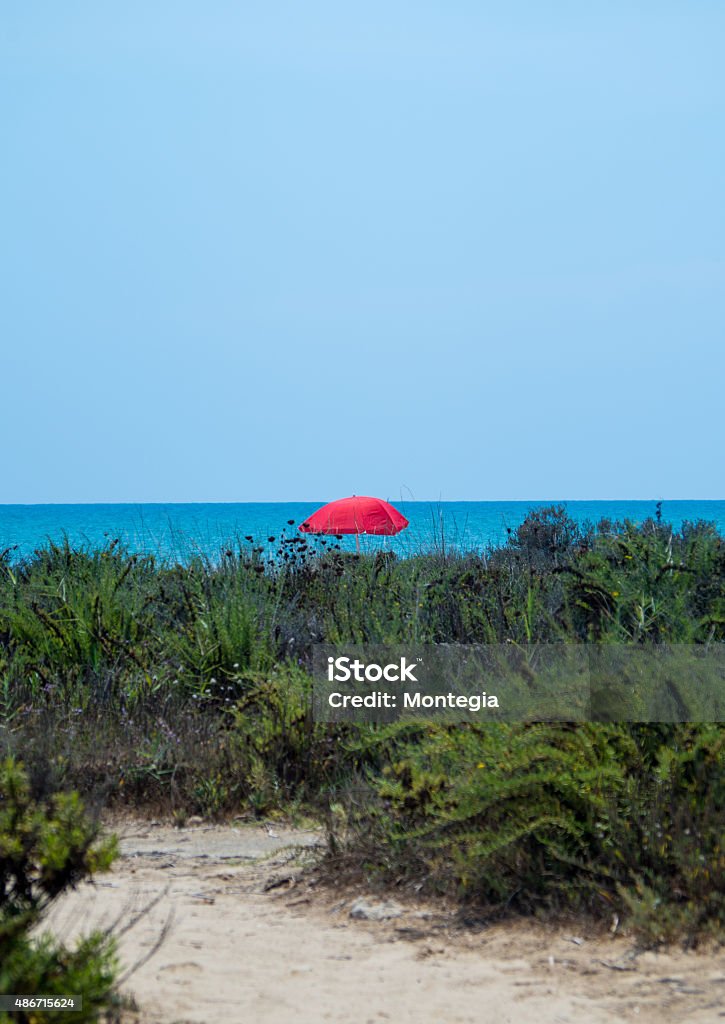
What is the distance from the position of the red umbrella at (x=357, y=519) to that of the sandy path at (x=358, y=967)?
11025 mm

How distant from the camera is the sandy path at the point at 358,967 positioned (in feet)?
12.0

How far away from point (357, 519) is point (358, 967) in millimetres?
12420

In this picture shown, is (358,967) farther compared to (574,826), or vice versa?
(574,826)

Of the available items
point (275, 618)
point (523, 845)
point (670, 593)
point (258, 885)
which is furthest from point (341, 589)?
point (523, 845)

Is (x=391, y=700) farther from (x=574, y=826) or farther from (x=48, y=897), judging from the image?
(x=48, y=897)

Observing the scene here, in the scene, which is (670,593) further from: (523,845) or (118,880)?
(118,880)

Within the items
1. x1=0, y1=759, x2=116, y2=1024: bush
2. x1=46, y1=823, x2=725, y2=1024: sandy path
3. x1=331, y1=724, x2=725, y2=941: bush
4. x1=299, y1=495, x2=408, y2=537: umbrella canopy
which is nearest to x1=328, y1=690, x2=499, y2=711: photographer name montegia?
x1=331, y1=724, x2=725, y2=941: bush

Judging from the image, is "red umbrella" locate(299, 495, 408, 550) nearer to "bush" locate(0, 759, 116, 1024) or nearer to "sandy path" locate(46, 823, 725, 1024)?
"sandy path" locate(46, 823, 725, 1024)

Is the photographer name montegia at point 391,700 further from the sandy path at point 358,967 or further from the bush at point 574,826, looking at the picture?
the sandy path at point 358,967

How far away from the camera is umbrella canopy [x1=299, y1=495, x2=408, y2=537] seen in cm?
1622

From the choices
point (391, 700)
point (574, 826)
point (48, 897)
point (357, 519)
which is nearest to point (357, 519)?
point (357, 519)

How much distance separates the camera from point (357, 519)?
1645cm

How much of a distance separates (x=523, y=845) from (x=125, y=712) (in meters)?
3.64

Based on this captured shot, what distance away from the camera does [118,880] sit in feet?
17.5
